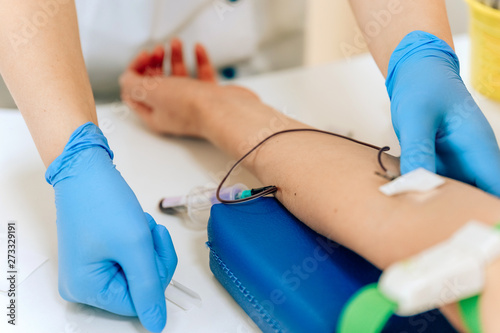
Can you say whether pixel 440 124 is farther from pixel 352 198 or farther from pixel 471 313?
pixel 471 313

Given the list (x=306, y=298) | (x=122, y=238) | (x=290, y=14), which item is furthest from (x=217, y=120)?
(x=290, y=14)

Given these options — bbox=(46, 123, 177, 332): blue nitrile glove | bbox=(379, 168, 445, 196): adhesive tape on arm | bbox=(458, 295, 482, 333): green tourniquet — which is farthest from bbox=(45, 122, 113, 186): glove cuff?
bbox=(458, 295, 482, 333): green tourniquet

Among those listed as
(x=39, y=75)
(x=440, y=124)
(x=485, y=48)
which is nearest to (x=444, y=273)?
(x=440, y=124)

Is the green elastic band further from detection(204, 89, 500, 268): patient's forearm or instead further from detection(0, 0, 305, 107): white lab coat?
detection(0, 0, 305, 107): white lab coat

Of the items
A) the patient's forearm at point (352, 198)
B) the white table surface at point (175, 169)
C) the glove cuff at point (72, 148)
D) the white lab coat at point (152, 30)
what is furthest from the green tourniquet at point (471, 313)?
the white lab coat at point (152, 30)

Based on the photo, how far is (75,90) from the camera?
2.97 feet

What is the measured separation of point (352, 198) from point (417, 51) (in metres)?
0.37

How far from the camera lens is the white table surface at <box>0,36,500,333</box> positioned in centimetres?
82

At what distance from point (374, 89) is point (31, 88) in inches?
36.3

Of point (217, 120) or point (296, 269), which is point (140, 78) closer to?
point (217, 120)

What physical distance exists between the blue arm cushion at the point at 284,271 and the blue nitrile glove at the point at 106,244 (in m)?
0.10

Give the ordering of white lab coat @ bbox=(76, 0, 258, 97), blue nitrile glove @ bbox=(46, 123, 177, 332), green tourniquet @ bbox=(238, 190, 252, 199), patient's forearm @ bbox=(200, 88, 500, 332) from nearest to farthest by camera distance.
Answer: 1. patient's forearm @ bbox=(200, 88, 500, 332)
2. blue nitrile glove @ bbox=(46, 123, 177, 332)
3. green tourniquet @ bbox=(238, 190, 252, 199)
4. white lab coat @ bbox=(76, 0, 258, 97)

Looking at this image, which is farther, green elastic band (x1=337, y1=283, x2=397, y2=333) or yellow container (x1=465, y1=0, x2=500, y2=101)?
yellow container (x1=465, y1=0, x2=500, y2=101)

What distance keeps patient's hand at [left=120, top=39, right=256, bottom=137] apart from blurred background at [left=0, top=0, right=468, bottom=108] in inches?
2.8
